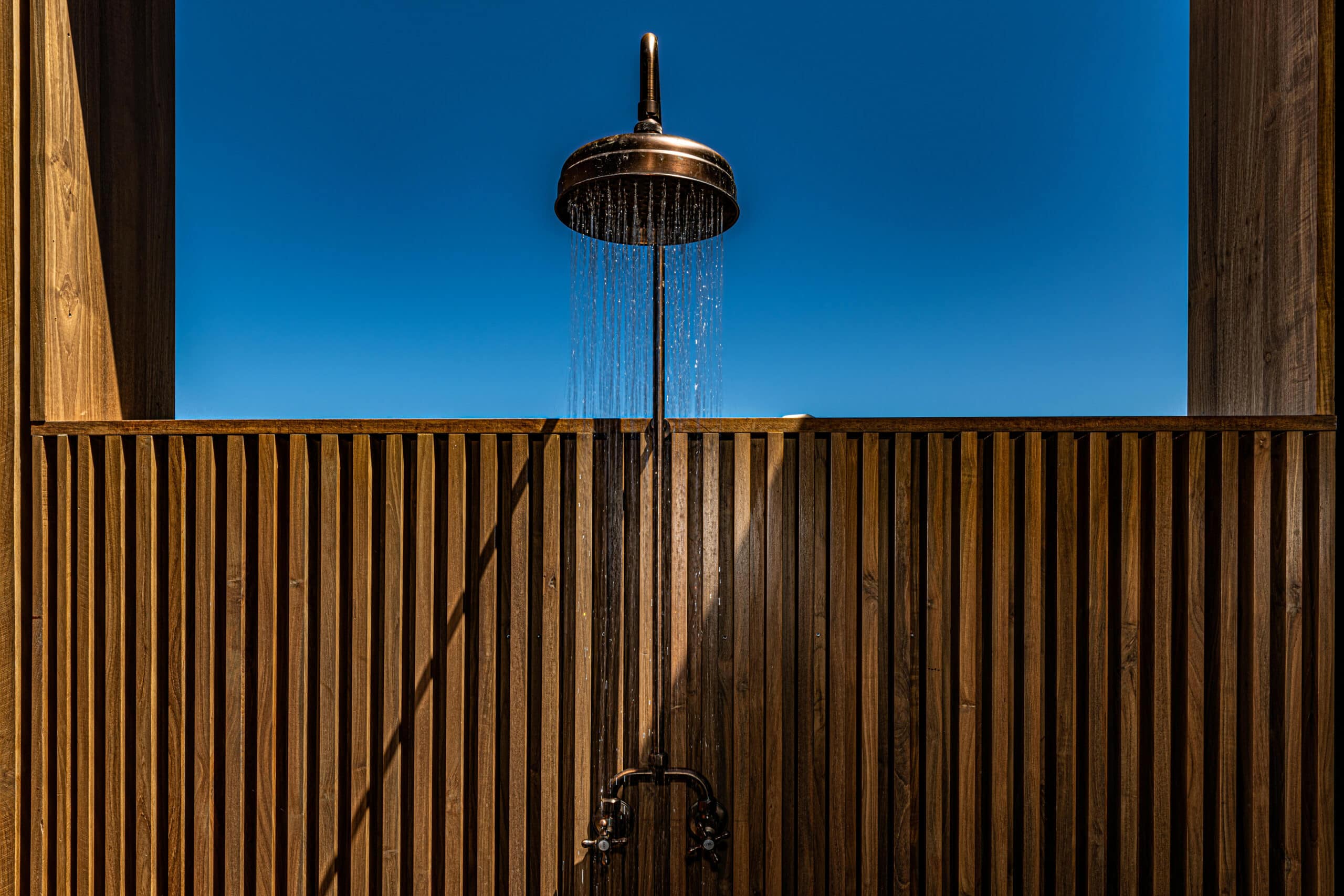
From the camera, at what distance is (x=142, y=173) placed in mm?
2070

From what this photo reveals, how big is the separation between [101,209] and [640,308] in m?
1.81

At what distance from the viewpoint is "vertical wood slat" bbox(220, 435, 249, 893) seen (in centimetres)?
172

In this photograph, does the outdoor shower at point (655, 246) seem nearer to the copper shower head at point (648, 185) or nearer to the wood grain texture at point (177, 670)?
the copper shower head at point (648, 185)

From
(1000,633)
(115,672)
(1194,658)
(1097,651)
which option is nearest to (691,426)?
(1000,633)

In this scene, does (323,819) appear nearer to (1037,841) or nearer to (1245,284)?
(1037,841)

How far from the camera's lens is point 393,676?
173 cm

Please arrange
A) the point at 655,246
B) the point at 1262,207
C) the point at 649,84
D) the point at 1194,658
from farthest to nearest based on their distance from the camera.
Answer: the point at 1262,207, the point at 1194,658, the point at 655,246, the point at 649,84

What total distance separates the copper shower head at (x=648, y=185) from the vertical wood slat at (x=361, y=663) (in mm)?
A: 920

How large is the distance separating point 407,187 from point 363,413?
3072 millimetres

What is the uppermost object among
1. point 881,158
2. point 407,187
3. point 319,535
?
→ point 881,158

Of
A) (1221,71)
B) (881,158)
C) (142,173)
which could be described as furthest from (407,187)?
(1221,71)

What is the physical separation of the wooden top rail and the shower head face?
515 mm

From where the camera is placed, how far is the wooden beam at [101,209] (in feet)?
5.81

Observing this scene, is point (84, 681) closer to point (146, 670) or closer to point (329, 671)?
point (146, 670)
